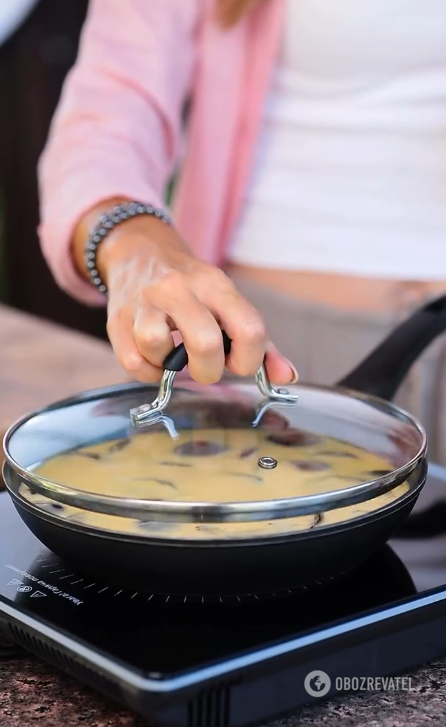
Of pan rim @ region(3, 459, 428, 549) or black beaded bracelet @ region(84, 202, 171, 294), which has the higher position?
black beaded bracelet @ region(84, 202, 171, 294)

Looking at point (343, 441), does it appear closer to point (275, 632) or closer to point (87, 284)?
point (275, 632)

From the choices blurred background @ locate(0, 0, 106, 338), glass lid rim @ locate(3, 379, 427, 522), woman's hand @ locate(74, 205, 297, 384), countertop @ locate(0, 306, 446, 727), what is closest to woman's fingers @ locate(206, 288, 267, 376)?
woman's hand @ locate(74, 205, 297, 384)

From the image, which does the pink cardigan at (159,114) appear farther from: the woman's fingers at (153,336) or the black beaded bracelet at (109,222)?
the woman's fingers at (153,336)

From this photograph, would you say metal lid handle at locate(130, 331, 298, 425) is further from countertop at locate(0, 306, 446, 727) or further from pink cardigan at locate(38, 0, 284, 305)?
pink cardigan at locate(38, 0, 284, 305)

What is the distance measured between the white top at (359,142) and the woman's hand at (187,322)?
388 mm

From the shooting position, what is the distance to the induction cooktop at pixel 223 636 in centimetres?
54

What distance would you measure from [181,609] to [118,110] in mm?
710

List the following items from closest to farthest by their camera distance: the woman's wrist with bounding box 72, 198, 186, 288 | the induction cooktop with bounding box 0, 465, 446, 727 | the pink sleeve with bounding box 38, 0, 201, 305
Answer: the induction cooktop with bounding box 0, 465, 446, 727 → the woman's wrist with bounding box 72, 198, 186, 288 → the pink sleeve with bounding box 38, 0, 201, 305

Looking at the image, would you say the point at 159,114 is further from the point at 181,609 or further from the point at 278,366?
the point at 181,609

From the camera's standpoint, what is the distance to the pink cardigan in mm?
1087

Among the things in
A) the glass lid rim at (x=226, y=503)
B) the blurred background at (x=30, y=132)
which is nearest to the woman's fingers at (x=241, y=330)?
the glass lid rim at (x=226, y=503)

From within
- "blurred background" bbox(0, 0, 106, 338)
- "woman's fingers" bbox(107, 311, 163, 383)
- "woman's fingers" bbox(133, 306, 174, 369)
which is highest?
"woman's fingers" bbox(133, 306, 174, 369)

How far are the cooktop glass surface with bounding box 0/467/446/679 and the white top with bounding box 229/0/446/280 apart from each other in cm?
53

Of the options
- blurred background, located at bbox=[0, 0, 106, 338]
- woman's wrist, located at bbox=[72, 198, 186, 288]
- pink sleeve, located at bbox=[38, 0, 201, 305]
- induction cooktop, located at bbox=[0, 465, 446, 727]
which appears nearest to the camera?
induction cooktop, located at bbox=[0, 465, 446, 727]
